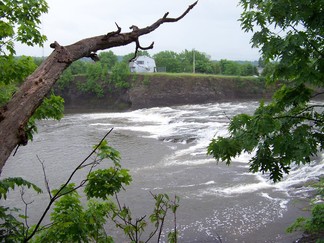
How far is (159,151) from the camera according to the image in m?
16.7

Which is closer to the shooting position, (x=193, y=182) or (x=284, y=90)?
(x=284, y=90)

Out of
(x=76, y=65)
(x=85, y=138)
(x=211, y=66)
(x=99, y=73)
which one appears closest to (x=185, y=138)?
(x=85, y=138)

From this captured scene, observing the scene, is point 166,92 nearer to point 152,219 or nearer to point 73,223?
point 73,223

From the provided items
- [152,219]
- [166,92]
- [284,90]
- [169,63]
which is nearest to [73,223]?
[152,219]

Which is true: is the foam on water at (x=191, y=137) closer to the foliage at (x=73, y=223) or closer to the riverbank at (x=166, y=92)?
the foliage at (x=73, y=223)

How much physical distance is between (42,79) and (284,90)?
2927 millimetres

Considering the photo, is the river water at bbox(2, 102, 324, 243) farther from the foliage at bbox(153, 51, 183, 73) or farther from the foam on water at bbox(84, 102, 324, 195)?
the foliage at bbox(153, 51, 183, 73)

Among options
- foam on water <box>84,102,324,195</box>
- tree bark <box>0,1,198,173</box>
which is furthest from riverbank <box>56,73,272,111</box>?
tree bark <box>0,1,198,173</box>

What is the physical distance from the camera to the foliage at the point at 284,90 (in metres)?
3.57

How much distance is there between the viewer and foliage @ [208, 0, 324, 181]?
357 cm

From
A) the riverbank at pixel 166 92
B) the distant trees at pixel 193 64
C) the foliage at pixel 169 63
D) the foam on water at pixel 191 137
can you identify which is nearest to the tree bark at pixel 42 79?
the foam on water at pixel 191 137

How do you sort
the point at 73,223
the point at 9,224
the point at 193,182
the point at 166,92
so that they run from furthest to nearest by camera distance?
the point at 166,92
the point at 193,182
the point at 73,223
the point at 9,224

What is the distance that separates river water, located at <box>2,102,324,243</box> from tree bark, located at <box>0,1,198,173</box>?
2.36 m

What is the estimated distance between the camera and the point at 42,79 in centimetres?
260
